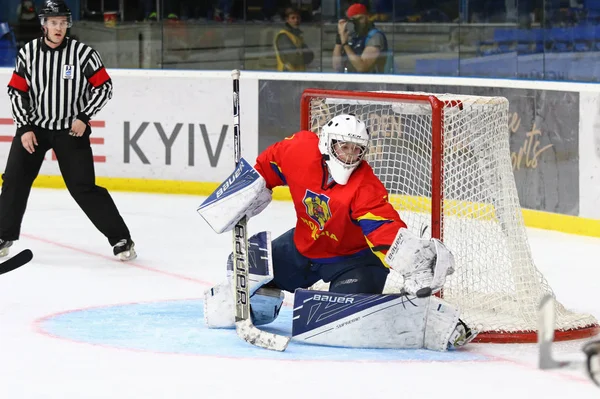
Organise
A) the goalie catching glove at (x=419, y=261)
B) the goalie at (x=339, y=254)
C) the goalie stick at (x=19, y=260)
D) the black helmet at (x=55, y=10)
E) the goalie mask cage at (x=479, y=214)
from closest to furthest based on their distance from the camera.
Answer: the goalie stick at (x=19, y=260) < the goalie catching glove at (x=419, y=261) < the goalie at (x=339, y=254) < the goalie mask cage at (x=479, y=214) < the black helmet at (x=55, y=10)

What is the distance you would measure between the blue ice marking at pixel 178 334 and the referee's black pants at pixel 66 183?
43.3 inches

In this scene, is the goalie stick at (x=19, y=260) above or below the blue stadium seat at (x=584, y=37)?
below

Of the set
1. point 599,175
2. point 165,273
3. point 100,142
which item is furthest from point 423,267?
point 100,142

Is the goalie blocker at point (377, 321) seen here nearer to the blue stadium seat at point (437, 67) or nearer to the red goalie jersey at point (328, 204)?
Result: the red goalie jersey at point (328, 204)

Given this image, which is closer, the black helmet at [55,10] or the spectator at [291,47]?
the black helmet at [55,10]

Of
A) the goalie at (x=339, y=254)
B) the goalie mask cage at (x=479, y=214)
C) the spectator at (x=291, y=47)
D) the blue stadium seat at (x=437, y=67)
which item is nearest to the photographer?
the goalie at (x=339, y=254)

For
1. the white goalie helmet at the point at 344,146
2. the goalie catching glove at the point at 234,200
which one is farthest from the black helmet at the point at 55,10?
the white goalie helmet at the point at 344,146

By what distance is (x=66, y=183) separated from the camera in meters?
6.01

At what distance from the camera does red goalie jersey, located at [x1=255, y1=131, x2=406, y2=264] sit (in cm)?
418

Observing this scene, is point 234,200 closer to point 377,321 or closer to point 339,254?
point 339,254

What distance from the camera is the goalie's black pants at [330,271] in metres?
4.38

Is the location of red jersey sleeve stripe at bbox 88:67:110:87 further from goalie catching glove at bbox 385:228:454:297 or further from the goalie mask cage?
goalie catching glove at bbox 385:228:454:297

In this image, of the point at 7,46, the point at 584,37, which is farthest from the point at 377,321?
the point at 7,46

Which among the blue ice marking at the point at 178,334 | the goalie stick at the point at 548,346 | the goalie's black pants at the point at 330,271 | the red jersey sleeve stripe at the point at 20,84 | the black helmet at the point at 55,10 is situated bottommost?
the blue ice marking at the point at 178,334
